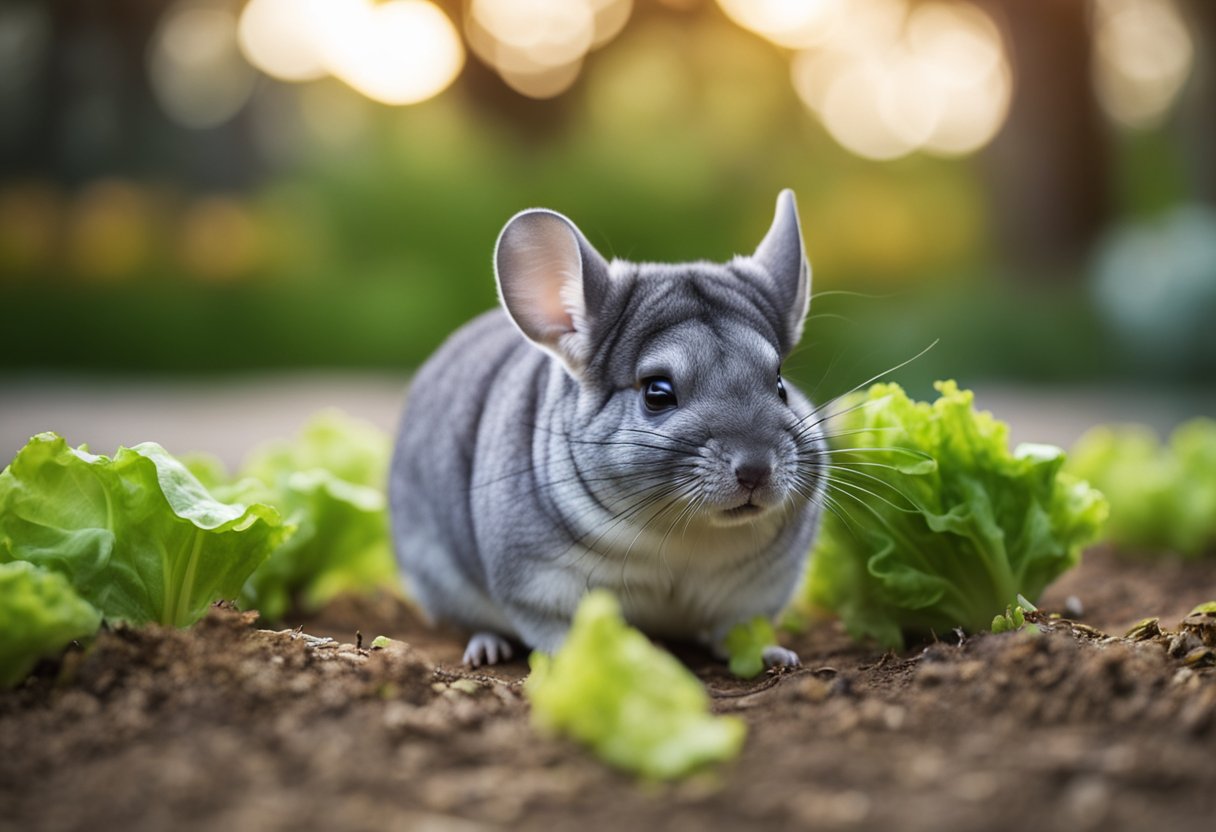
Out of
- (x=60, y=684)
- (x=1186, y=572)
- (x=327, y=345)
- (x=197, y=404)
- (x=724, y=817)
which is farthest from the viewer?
(x=327, y=345)

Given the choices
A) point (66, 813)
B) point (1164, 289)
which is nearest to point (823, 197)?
point (1164, 289)

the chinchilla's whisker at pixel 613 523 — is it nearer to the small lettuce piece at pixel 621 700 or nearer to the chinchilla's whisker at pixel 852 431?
the chinchilla's whisker at pixel 852 431

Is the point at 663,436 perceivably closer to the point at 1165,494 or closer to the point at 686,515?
the point at 686,515

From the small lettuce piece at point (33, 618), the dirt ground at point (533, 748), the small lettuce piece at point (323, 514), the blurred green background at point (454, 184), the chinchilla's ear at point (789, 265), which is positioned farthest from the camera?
the blurred green background at point (454, 184)

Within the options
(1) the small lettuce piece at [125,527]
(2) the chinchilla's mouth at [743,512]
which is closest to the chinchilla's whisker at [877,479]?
(2) the chinchilla's mouth at [743,512]

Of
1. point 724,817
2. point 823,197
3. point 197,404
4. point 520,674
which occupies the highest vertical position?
point 823,197

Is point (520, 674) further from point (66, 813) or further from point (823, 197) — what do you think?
point (823, 197)
